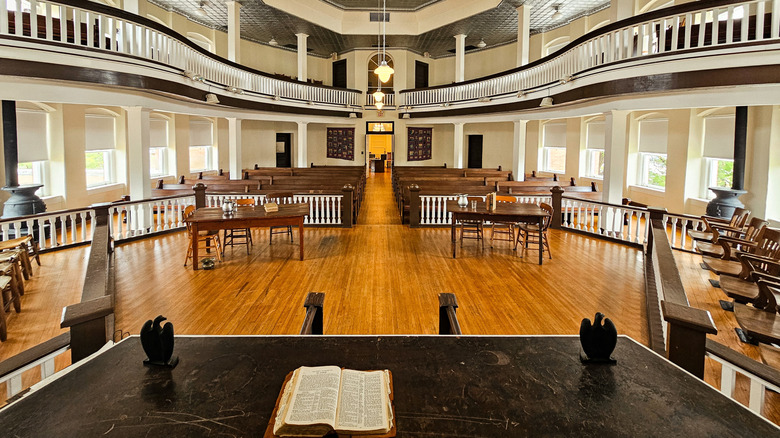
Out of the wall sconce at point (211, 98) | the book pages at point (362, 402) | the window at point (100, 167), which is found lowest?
the book pages at point (362, 402)

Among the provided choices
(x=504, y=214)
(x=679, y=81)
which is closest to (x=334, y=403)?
(x=504, y=214)

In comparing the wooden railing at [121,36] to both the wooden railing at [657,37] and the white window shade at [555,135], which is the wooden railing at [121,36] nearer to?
the wooden railing at [657,37]

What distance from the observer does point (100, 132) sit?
1305cm

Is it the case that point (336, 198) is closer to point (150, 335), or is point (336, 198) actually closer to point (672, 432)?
point (150, 335)

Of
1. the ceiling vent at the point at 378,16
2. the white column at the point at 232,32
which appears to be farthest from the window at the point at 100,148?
the ceiling vent at the point at 378,16

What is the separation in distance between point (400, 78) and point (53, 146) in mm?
16105

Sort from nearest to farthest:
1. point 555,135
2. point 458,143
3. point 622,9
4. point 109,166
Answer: point 622,9
point 109,166
point 555,135
point 458,143

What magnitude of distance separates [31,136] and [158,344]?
11725 millimetres

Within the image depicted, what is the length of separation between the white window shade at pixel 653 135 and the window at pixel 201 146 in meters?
16.5

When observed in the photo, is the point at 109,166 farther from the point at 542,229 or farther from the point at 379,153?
the point at 379,153

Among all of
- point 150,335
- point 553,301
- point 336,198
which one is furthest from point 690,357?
point 336,198

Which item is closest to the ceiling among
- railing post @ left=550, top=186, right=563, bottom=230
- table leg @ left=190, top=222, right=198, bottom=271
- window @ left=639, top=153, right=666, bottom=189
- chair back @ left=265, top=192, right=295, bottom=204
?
window @ left=639, top=153, right=666, bottom=189

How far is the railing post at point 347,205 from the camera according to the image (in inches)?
424

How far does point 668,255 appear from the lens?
4.46 metres
